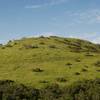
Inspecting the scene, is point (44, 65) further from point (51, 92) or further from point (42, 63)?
point (51, 92)

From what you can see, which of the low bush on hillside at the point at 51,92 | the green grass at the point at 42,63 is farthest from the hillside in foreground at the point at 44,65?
the low bush on hillside at the point at 51,92

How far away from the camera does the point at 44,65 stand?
109938mm

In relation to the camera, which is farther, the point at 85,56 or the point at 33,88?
the point at 85,56

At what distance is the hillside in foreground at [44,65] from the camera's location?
94.7 metres

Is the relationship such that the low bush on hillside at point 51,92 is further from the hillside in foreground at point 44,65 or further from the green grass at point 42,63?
the green grass at point 42,63

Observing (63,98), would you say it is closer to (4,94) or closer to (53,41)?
(4,94)

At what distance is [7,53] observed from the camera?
127 meters

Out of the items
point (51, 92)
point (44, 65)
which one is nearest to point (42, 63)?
point (44, 65)

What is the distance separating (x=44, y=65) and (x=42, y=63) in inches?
102

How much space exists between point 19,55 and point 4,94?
130ft

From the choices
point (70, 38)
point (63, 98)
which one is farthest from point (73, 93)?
point (70, 38)

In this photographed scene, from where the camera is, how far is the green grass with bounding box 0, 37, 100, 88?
9619 cm

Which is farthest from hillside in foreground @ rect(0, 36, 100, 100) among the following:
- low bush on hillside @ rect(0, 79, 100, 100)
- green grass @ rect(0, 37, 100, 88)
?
low bush on hillside @ rect(0, 79, 100, 100)

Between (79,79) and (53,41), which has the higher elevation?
(53,41)
